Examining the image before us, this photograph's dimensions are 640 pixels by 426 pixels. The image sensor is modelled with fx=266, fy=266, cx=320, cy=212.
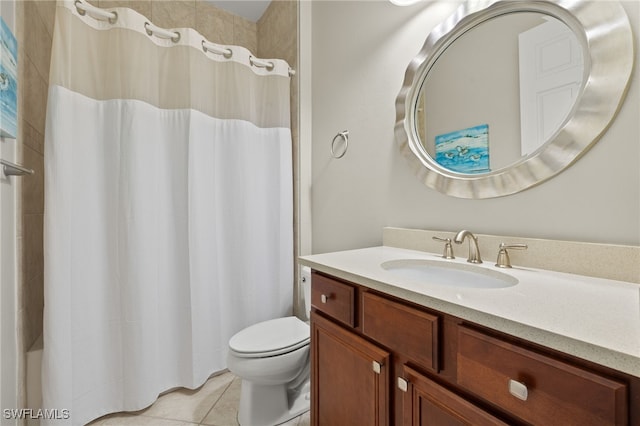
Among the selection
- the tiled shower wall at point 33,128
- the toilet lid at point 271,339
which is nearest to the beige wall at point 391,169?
the tiled shower wall at point 33,128

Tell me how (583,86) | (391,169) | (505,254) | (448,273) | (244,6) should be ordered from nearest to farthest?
(583,86) < (505,254) < (448,273) < (391,169) < (244,6)

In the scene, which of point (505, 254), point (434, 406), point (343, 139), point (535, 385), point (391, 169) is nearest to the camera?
point (535, 385)

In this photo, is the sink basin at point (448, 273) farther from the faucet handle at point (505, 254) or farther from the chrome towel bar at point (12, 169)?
the chrome towel bar at point (12, 169)

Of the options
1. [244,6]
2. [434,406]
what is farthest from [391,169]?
[244,6]

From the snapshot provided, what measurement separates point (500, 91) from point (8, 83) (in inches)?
71.5

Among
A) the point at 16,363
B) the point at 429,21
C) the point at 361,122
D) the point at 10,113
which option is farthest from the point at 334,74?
the point at 16,363

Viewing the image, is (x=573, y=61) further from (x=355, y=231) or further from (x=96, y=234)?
(x=96, y=234)

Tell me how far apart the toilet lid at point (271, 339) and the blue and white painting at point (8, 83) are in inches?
49.1

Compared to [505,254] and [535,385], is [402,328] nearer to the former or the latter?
[535,385]

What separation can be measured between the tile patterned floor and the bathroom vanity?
65cm

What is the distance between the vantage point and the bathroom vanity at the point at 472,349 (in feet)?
1.33

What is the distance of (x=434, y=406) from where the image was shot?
61cm

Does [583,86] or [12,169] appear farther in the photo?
[12,169]

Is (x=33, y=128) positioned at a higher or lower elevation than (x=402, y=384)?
higher
